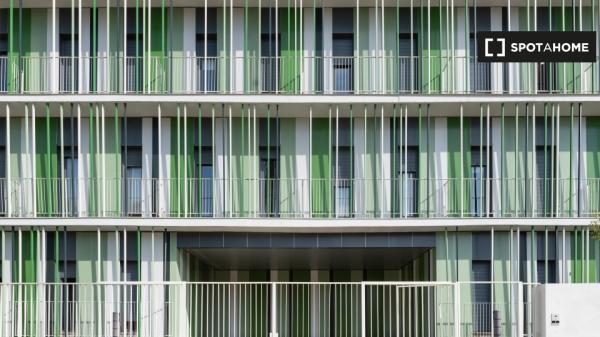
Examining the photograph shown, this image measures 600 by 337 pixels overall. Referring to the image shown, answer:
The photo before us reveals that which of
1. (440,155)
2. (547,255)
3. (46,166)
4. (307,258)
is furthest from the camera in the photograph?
(307,258)

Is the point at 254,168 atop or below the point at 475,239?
atop

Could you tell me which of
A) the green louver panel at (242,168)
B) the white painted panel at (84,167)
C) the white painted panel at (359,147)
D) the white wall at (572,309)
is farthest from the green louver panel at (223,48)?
the white wall at (572,309)

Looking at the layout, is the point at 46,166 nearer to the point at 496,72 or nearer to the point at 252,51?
the point at 252,51

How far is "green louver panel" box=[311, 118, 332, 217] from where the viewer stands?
3028 cm

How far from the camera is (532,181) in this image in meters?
29.9

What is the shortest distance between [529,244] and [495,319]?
228 centimetres

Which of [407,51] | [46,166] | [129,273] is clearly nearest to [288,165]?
[407,51]

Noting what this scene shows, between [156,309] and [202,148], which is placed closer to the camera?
[156,309]

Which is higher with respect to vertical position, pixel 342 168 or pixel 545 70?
pixel 545 70

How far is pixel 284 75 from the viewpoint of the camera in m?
30.5

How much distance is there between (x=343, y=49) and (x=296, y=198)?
432cm

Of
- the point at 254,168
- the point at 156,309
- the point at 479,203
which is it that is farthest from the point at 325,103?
the point at 156,309

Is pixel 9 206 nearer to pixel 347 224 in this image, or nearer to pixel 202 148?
pixel 202 148

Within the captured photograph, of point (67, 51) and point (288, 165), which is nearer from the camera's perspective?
point (288, 165)
